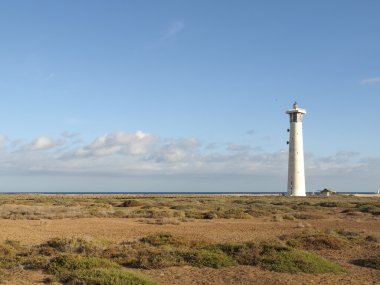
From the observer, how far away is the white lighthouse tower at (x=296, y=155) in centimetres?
6350

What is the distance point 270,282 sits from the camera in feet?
43.4

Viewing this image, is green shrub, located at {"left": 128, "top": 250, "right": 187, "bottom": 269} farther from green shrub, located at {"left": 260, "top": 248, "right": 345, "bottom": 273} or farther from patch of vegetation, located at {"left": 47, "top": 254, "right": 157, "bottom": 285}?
green shrub, located at {"left": 260, "top": 248, "right": 345, "bottom": 273}

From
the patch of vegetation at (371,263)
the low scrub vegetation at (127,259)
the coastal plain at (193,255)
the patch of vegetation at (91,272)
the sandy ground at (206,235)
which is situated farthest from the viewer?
the patch of vegetation at (371,263)

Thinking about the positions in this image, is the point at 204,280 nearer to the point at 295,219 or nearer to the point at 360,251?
the point at 360,251

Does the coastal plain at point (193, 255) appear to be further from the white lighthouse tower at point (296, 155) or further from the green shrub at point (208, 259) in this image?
the white lighthouse tower at point (296, 155)

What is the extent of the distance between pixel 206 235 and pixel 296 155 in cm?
4149

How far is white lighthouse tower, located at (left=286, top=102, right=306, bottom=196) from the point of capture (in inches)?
2500

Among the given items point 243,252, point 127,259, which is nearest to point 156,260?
point 127,259

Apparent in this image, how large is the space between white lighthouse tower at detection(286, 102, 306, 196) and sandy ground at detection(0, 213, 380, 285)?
27.5 metres

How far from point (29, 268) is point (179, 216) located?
21.7 m

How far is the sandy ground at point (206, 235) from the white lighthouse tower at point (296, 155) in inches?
1084

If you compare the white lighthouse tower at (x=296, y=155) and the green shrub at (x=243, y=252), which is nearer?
the green shrub at (x=243, y=252)

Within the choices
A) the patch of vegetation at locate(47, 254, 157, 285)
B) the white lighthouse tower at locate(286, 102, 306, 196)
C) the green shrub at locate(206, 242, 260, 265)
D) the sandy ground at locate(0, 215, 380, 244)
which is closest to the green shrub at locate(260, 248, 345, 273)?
the green shrub at locate(206, 242, 260, 265)

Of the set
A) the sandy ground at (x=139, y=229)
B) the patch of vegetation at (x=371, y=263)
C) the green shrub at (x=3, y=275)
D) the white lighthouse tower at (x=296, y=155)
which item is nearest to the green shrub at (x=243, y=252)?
the patch of vegetation at (x=371, y=263)
